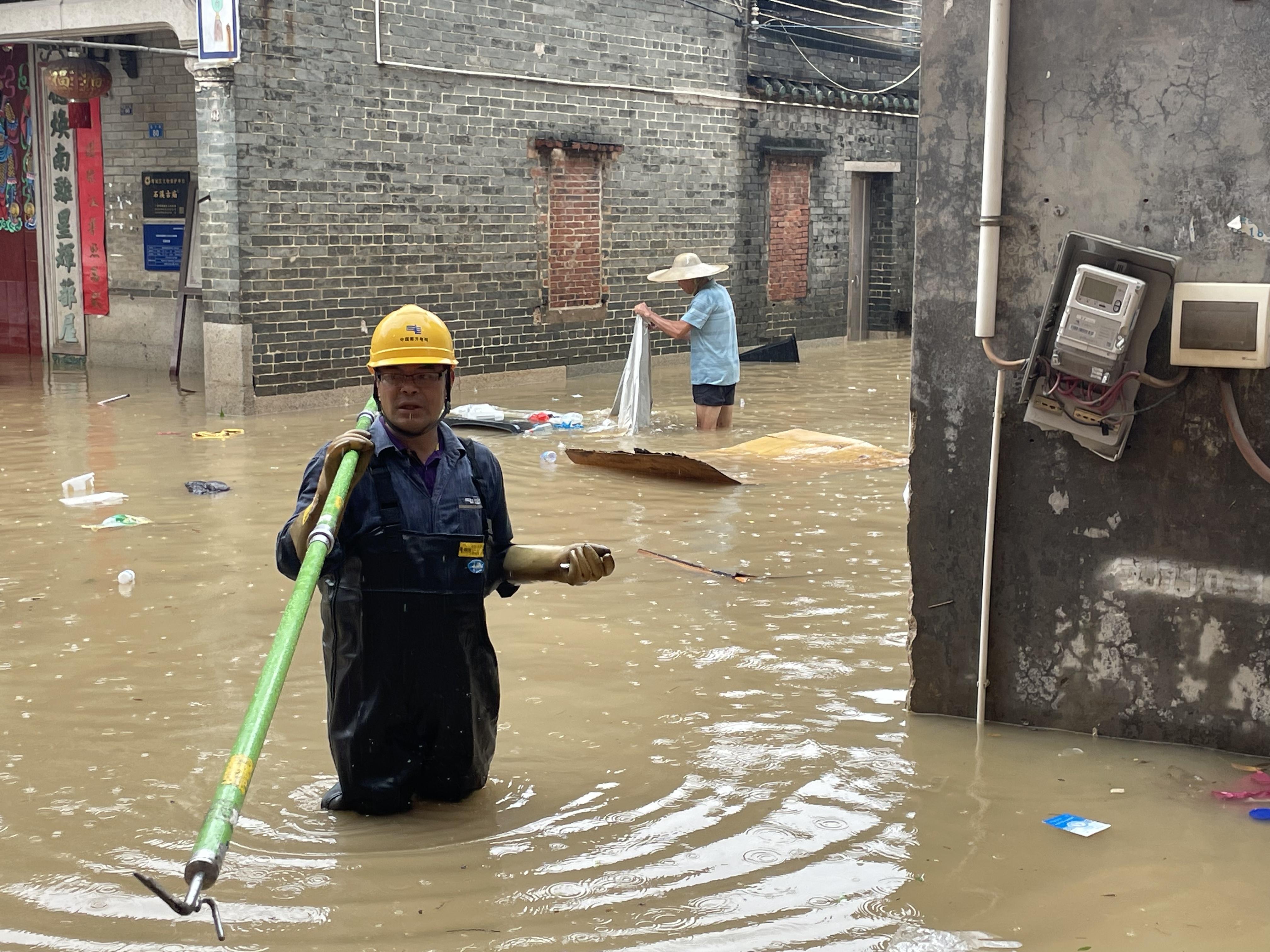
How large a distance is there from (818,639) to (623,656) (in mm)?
861

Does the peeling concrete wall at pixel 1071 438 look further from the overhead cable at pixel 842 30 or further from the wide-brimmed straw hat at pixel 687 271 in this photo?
the overhead cable at pixel 842 30

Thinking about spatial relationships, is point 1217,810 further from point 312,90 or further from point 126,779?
point 312,90

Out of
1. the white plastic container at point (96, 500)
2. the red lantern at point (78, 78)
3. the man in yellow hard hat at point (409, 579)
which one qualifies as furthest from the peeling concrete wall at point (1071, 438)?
the red lantern at point (78, 78)

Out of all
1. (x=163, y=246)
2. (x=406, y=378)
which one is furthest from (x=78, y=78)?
(x=406, y=378)

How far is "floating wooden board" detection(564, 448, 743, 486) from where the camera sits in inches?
364

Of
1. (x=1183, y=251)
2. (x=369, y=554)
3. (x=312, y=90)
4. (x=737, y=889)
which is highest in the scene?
(x=312, y=90)

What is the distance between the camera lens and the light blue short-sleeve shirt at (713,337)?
37.8 ft

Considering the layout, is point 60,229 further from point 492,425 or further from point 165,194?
point 492,425

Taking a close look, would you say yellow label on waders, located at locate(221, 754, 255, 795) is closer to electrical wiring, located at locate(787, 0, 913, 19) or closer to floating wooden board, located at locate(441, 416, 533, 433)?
floating wooden board, located at locate(441, 416, 533, 433)

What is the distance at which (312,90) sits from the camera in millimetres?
12680

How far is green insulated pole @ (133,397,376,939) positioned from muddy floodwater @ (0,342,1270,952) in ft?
1.94

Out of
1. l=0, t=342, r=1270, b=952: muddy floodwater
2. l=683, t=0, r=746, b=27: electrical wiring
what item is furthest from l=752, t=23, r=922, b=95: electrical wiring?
l=0, t=342, r=1270, b=952: muddy floodwater

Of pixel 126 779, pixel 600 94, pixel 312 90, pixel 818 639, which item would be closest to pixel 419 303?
pixel 312 90

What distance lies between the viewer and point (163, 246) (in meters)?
15.5
